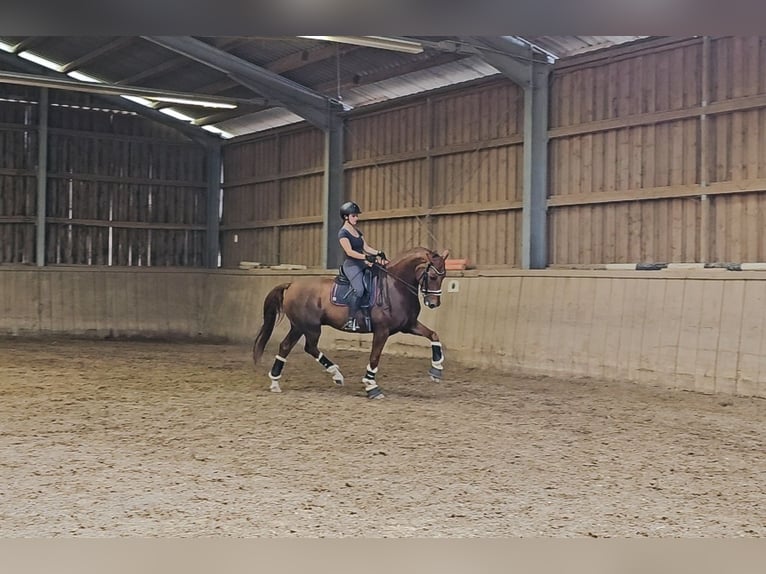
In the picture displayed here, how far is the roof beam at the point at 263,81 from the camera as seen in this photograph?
13719mm

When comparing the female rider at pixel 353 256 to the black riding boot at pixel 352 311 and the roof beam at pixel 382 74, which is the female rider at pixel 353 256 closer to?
the black riding boot at pixel 352 311

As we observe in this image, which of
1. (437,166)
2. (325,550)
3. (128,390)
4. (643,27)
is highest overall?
(437,166)

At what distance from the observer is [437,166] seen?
1357 centimetres

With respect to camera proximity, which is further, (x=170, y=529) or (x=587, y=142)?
(x=587, y=142)

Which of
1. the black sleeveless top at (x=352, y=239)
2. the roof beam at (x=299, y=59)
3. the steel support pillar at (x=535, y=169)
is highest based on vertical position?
the roof beam at (x=299, y=59)

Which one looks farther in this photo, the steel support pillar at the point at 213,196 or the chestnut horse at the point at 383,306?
the steel support pillar at the point at 213,196

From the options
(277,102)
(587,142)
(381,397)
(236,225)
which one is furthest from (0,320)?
(587,142)

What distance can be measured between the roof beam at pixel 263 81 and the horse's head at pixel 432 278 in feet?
25.7

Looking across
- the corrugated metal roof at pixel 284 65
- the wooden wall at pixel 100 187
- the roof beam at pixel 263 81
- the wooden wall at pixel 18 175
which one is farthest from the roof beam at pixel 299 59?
the wooden wall at pixel 18 175

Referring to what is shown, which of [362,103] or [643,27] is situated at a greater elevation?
[362,103]

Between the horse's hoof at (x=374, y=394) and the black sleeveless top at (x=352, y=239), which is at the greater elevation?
the black sleeveless top at (x=352, y=239)

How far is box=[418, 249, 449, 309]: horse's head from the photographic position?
7945 mm

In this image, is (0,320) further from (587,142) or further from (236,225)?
(587,142)

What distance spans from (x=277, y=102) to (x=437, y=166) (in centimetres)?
391
